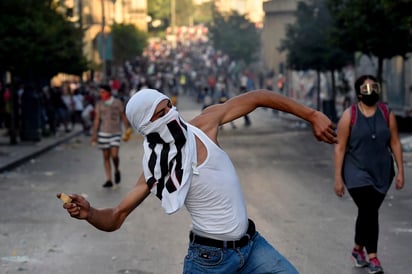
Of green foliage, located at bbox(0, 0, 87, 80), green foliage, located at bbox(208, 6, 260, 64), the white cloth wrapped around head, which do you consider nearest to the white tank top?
the white cloth wrapped around head

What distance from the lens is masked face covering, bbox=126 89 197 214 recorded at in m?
4.81

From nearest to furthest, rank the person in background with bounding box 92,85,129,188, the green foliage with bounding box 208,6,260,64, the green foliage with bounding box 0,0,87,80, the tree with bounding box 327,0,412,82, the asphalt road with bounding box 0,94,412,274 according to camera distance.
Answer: the asphalt road with bounding box 0,94,412,274, the person in background with bounding box 92,85,129,188, the green foliage with bounding box 0,0,87,80, the tree with bounding box 327,0,412,82, the green foliage with bounding box 208,6,260,64

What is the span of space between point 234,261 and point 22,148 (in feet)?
70.3

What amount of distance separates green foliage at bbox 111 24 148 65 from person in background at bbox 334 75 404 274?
6737 centimetres

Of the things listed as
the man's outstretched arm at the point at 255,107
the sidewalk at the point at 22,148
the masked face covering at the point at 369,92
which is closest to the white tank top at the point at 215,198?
the man's outstretched arm at the point at 255,107

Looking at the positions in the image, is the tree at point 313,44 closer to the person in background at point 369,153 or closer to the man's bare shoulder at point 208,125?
the person in background at point 369,153

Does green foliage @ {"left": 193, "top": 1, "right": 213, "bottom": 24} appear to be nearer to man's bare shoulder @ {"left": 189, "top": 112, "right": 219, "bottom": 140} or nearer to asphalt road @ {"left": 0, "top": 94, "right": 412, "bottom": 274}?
asphalt road @ {"left": 0, "top": 94, "right": 412, "bottom": 274}

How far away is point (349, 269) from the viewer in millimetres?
8992

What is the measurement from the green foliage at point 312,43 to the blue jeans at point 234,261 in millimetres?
33235

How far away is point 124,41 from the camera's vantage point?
75938 mm

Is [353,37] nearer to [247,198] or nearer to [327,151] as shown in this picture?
[327,151]

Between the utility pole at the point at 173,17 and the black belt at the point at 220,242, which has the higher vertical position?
the black belt at the point at 220,242

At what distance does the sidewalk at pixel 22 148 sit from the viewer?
69.9 ft

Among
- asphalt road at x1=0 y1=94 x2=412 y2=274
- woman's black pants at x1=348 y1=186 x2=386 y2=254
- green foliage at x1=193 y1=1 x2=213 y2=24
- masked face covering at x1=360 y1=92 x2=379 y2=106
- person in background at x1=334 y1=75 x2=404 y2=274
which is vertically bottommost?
green foliage at x1=193 y1=1 x2=213 y2=24
